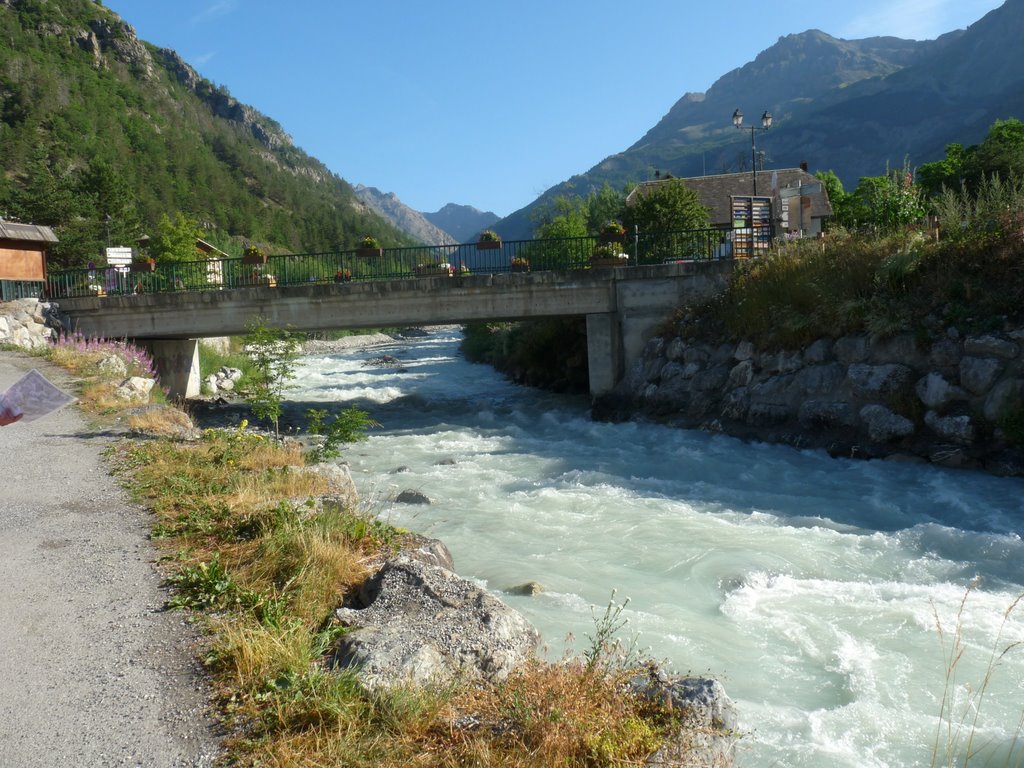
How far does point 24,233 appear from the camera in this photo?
2681 centimetres

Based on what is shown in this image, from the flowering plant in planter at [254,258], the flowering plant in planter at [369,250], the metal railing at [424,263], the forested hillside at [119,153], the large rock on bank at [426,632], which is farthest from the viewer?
the forested hillside at [119,153]

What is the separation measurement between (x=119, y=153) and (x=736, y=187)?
302ft

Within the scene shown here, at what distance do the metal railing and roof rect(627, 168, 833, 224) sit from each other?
18078 mm

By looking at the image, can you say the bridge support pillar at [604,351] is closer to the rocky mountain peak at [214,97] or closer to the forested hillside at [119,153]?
the forested hillside at [119,153]

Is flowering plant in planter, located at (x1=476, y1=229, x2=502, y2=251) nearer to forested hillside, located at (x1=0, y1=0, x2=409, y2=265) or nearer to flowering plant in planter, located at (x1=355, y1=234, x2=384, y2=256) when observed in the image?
flowering plant in planter, located at (x1=355, y1=234, x2=384, y2=256)

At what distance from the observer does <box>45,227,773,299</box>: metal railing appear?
78.5 feet

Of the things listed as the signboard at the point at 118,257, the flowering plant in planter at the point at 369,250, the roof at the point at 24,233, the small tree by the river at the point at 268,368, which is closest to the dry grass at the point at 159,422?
the small tree by the river at the point at 268,368

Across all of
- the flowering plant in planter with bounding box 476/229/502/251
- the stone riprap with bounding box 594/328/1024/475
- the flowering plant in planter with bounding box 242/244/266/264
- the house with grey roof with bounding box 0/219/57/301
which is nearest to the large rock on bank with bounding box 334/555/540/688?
the stone riprap with bounding box 594/328/1024/475

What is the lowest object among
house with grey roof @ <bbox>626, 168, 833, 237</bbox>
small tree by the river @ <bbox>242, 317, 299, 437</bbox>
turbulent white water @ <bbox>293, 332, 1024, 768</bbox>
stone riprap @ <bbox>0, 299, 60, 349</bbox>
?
turbulent white water @ <bbox>293, 332, 1024, 768</bbox>

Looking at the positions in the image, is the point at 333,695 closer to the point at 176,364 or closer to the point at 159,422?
the point at 159,422

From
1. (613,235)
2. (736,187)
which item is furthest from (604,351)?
(736,187)

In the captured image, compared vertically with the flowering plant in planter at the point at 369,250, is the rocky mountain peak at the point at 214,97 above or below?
above

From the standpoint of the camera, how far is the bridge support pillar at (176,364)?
26.2 meters

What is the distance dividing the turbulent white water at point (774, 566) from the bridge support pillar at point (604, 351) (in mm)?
5477
